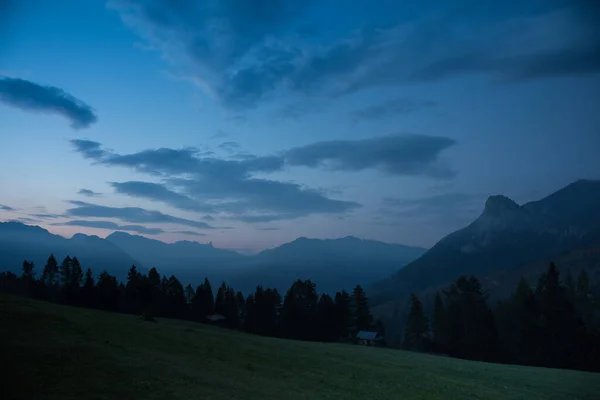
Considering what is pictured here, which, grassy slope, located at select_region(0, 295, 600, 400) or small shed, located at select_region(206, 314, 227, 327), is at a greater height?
grassy slope, located at select_region(0, 295, 600, 400)

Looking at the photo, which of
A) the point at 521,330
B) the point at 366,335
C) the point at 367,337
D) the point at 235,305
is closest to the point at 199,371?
the point at 367,337

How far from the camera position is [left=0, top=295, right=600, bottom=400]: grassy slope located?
20844mm

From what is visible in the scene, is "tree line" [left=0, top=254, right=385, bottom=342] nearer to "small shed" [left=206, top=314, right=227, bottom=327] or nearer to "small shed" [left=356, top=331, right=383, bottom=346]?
"small shed" [left=206, top=314, right=227, bottom=327]

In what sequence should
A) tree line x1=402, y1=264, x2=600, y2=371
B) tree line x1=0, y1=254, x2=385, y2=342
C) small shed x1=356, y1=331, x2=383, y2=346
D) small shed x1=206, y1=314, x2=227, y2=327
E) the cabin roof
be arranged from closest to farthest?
tree line x1=402, y1=264, x2=600, y2=371 → tree line x1=0, y1=254, x2=385, y2=342 → small shed x1=356, y1=331, x2=383, y2=346 → the cabin roof → small shed x1=206, y1=314, x2=227, y2=327

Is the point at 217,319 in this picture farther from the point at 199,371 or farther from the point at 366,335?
the point at 199,371

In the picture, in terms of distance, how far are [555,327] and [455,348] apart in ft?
69.7

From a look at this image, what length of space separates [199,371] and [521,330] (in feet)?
261

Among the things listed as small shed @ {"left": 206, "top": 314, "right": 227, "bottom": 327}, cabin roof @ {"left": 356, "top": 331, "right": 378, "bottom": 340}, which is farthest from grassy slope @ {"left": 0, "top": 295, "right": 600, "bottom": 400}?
small shed @ {"left": 206, "top": 314, "right": 227, "bottom": 327}

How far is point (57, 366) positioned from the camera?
2180 centimetres

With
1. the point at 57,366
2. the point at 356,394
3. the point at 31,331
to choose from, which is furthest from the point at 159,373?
the point at 356,394

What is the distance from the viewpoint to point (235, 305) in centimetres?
10638

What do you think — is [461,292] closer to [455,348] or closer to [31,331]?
[455,348]

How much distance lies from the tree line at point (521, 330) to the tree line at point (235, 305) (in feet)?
69.2

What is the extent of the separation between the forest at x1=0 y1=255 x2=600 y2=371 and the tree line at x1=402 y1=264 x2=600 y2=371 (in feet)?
0.57
